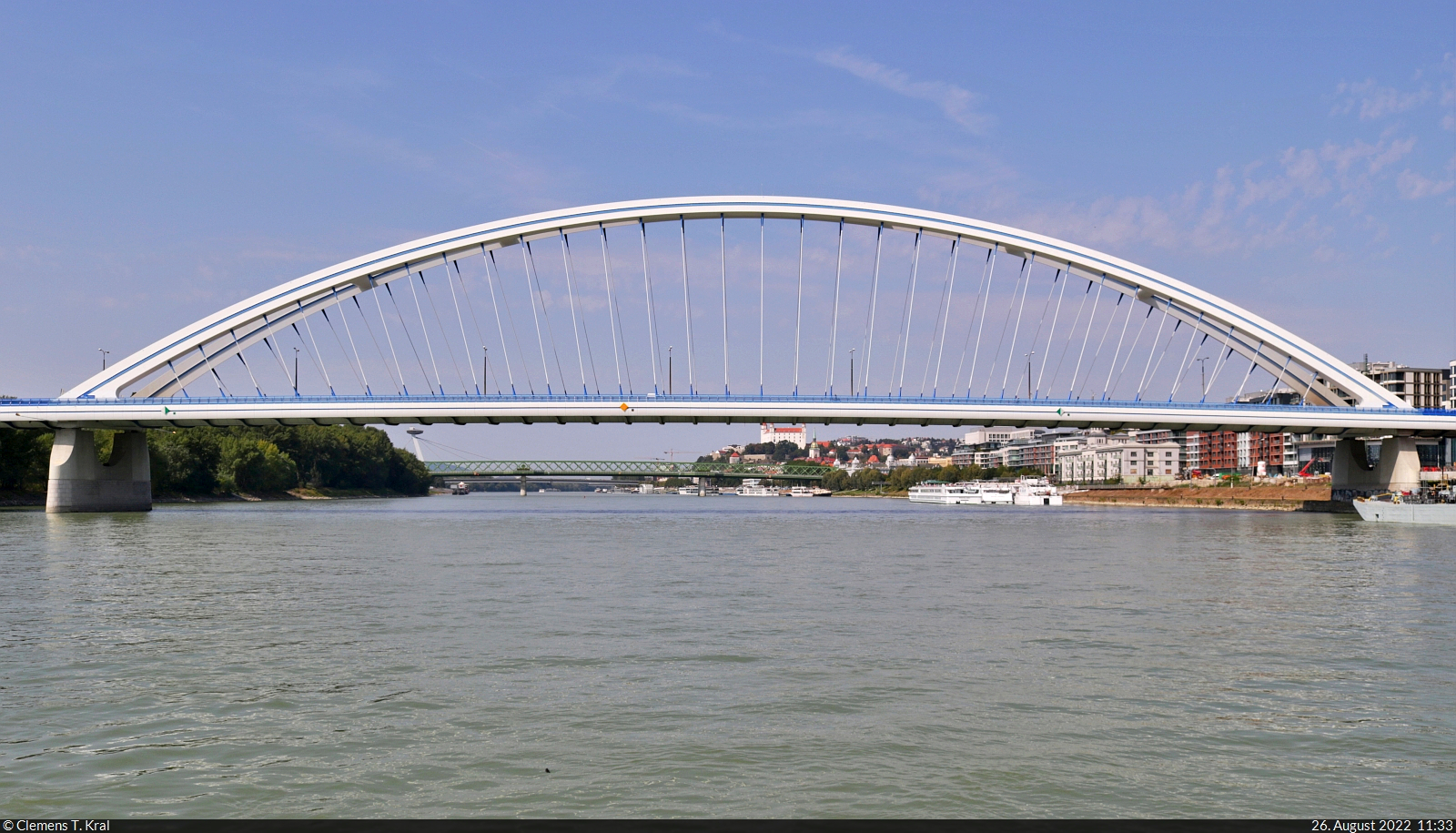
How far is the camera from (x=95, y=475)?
63.2m

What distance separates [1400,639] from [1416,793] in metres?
8.03

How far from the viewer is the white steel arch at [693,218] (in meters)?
63.5

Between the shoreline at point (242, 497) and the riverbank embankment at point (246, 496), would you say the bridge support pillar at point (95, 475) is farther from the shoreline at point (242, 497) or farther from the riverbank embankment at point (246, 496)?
the riverbank embankment at point (246, 496)

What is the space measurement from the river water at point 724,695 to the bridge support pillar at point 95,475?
44.1 meters

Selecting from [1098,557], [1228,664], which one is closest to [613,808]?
[1228,664]

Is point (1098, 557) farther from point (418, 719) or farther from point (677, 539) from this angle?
point (418, 719)

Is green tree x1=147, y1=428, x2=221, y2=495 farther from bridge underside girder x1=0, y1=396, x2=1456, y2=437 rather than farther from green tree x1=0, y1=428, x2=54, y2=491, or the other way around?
bridge underside girder x1=0, y1=396, x2=1456, y2=437

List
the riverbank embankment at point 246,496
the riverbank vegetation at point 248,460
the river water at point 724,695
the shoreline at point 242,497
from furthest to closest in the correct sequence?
the riverbank vegetation at point 248,460
the riverbank embankment at point 246,496
the shoreline at point 242,497
the river water at point 724,695

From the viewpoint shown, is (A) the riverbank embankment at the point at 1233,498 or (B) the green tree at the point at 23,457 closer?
(B) the green tree at the point at 23,457

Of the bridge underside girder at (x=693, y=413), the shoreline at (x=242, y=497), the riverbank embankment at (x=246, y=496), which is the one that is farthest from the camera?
the riverbank embankment at (x=246, y=496)

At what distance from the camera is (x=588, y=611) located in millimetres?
16391

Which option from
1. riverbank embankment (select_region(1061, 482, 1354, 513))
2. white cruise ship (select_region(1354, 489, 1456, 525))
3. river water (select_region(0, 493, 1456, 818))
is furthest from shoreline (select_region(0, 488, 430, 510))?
riverbank embankment (select_region(1061, 482, 1354, 513))

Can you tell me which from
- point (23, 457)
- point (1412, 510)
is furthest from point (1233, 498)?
point (23, 457)

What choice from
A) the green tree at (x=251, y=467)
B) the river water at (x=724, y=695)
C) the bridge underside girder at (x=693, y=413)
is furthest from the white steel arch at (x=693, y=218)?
the river water at (x=724, y=695)
